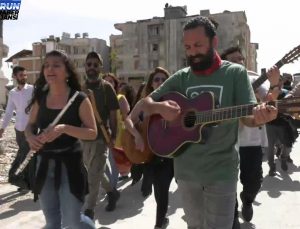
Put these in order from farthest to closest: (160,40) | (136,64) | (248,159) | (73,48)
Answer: (73,48) < (136,64) < (160,40) < (248,159)

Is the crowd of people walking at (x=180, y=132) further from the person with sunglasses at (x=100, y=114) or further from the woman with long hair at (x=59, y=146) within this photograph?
the person with sunglasses at (x=100, y=114)

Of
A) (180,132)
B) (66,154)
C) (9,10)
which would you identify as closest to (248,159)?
(180,132)

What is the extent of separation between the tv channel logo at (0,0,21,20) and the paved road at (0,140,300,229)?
8.11 metres

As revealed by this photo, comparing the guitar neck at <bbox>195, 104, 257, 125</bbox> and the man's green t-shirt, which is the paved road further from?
the guitar neck at <bbox>195, 104, 257, 125</bbox>

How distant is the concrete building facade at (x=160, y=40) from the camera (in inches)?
2562

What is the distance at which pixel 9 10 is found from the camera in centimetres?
1435

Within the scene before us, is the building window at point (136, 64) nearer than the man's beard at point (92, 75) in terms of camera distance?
No

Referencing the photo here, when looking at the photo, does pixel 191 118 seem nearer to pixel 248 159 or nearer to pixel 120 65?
pixel 248 159

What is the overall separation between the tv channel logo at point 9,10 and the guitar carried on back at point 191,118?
1202 centimetres

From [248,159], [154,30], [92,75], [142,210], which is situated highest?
[154,30]

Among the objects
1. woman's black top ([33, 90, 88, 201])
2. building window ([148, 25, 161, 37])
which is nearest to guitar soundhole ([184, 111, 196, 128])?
woman's black top ([33, 90, 88, 201])

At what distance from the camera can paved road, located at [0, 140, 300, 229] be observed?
532cm

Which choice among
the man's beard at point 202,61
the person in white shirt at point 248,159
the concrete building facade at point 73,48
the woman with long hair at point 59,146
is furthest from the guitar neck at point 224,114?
the concrete building facade at point 73,48

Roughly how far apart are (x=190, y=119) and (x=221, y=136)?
0.23m
